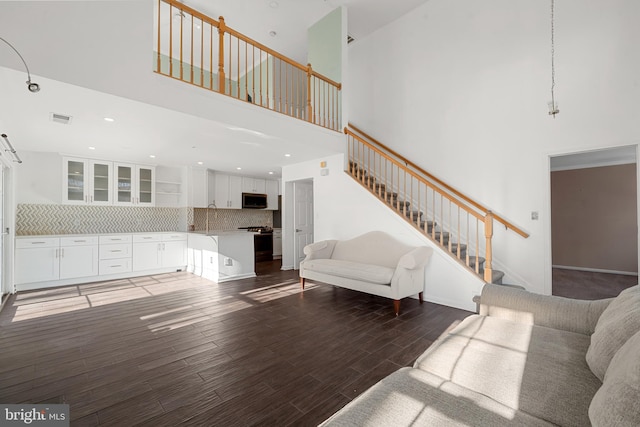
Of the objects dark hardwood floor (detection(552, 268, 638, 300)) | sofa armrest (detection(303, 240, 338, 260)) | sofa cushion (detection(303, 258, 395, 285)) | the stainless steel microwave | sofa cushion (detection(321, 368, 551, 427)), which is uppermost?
the stainless steel microwave

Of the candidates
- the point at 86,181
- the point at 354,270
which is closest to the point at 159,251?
the point at 86,181

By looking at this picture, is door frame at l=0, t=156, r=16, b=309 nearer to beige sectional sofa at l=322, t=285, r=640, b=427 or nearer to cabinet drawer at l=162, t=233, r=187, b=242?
cabinet drawer at l=162, t=233, r=187, b=242

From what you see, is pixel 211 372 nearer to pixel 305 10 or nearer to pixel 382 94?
pixel 382 94

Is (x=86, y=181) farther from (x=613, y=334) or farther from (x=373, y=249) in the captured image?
(x=613, y=334)

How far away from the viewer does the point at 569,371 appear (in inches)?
55.2

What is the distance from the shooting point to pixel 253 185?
27.3 ft

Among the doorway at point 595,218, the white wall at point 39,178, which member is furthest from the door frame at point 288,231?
the doorway at point 595,218

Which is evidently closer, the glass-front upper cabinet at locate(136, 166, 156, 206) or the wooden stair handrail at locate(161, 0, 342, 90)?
the wooden stair handrail at locate(161, 0, 342, 90)

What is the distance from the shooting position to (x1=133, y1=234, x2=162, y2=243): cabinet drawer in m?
5.74

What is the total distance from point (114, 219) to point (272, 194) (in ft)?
13.4

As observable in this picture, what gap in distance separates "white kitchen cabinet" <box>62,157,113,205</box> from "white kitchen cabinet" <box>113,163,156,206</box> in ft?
0.42

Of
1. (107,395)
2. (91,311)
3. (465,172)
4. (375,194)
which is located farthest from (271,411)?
(465,172)

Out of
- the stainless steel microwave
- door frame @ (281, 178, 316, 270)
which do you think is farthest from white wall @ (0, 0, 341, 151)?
the stainless steel microwave

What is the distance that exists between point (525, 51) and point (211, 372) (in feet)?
19.4
